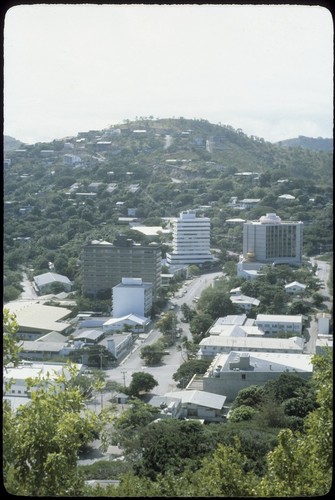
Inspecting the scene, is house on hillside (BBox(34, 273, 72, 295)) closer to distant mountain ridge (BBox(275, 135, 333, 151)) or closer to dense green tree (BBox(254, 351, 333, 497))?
dense green tree (BBox(254, 351, 333, 497))

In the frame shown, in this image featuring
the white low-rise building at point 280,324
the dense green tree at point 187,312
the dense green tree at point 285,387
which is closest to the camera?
the dense green tree at point 285,387

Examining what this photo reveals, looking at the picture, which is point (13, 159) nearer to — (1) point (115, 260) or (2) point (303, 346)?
(1) point (115, 260)

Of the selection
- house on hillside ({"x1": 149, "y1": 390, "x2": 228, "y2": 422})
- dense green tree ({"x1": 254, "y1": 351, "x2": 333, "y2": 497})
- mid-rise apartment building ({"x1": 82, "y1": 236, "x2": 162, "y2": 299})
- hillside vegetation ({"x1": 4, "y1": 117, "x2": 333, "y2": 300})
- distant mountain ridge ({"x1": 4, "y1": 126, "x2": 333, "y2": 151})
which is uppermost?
distant mountain ridge ({"x1": 4, "y1": 126, "x2": 333, "y2": 151})

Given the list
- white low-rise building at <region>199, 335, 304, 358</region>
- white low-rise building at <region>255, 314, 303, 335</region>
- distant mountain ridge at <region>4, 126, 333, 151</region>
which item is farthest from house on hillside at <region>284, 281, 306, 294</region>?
distant mountain ridge at <region>4, 126, 333, 151</region>

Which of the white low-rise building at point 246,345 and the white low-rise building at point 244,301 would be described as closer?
the white low-rise building at point 246,345

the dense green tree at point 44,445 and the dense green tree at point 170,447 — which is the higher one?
the dense green tree at point 44,445

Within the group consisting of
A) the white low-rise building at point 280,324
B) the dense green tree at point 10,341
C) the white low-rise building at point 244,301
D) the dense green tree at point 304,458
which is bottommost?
the white low-rise building at point 280,324

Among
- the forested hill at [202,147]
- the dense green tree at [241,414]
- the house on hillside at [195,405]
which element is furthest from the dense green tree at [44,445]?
the forested hill at [202,147]

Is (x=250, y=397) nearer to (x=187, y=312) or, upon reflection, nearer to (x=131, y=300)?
(x=187, y=312)

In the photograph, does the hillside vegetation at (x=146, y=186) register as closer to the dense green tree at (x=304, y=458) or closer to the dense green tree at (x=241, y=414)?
the dense green tree at (x=241, y=414)
